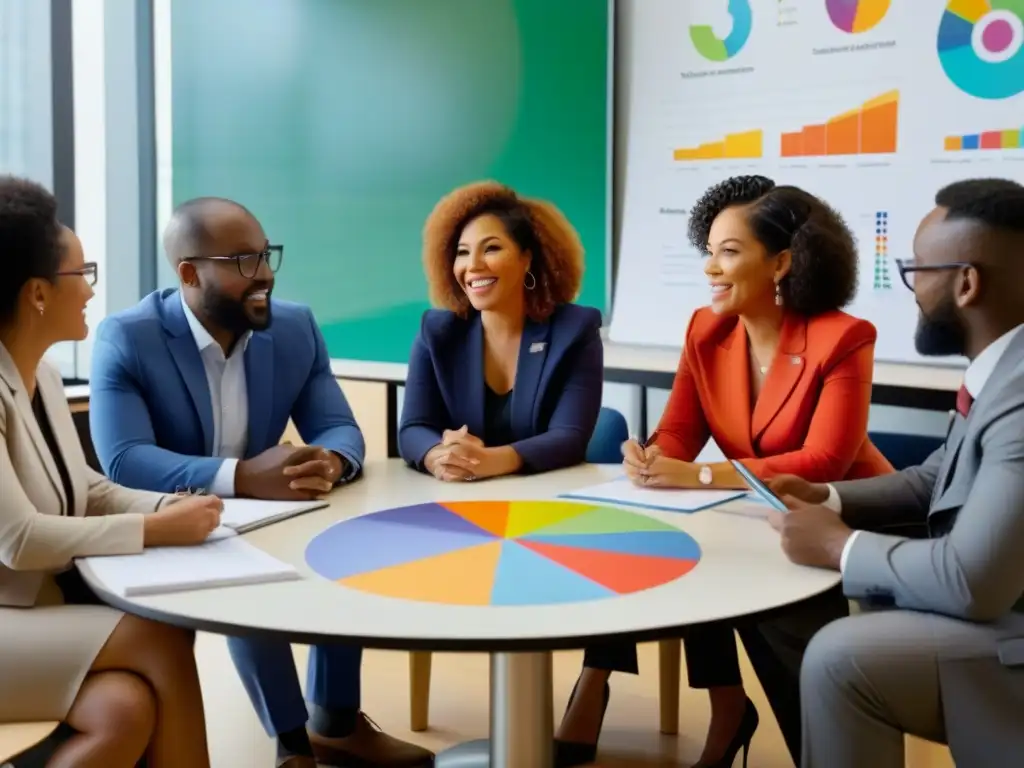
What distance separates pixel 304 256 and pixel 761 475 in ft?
9.85

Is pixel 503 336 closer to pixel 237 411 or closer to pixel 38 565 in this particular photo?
pixel 237 411

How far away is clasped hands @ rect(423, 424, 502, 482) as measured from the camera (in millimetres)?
2623

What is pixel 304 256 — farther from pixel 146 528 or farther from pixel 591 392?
pixel 146 528

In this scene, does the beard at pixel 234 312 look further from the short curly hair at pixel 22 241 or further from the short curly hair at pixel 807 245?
the short curly hair at pixel 807 245

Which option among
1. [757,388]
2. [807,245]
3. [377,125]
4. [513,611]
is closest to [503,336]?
[757,388]

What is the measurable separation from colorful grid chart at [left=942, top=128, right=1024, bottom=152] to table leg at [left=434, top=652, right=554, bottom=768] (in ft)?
7.41

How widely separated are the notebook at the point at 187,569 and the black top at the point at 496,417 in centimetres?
106

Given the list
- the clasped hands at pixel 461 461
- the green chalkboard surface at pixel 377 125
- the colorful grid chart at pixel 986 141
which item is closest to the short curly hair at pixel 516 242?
the clasped hands at pixel 461 461

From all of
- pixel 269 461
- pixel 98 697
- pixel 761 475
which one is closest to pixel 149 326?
pixel 269 461

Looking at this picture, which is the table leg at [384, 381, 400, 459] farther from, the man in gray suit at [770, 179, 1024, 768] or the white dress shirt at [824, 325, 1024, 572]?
the white dress shirt at [824, 325, 1024, 572]

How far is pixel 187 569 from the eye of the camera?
1811mm

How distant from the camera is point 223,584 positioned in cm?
175

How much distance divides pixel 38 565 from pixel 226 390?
0.87 meters

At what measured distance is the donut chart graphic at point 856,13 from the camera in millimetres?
3717
